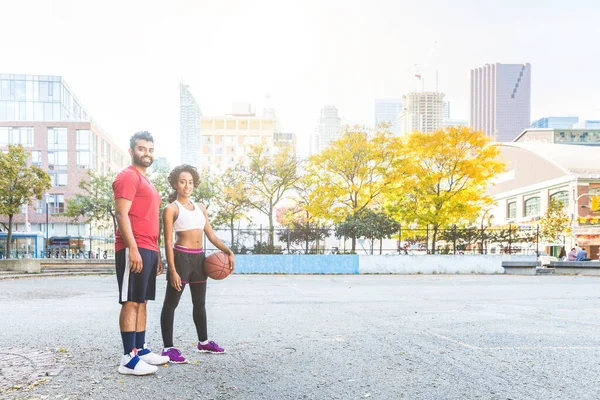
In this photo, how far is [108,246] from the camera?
75562 millimetres

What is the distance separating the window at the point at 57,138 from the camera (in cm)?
6894

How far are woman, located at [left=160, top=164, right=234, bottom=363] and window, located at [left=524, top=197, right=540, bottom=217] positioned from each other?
59632 mm

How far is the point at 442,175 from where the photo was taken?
31.6m

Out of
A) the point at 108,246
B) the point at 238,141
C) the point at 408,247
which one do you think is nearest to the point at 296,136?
the point at 238,141

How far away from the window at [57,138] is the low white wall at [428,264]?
170ft

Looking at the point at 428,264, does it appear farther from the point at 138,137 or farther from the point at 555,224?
the point at 138,137

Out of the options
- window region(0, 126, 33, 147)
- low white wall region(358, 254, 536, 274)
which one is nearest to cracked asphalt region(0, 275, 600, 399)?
low white wall region(358, 254, 536, 274)

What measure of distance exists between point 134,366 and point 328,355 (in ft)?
5.99

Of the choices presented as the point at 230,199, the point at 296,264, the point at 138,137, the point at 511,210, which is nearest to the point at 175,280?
the point at 138,137

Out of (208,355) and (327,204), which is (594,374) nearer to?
(208,355)

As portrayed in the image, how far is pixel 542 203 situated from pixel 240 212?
33.8 metres

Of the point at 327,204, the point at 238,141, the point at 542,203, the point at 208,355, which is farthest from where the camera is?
the point at 238,141

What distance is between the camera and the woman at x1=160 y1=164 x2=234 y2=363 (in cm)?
523

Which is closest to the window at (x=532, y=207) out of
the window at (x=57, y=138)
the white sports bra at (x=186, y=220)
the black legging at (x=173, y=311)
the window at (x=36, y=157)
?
the window at (x=57, y=138)
